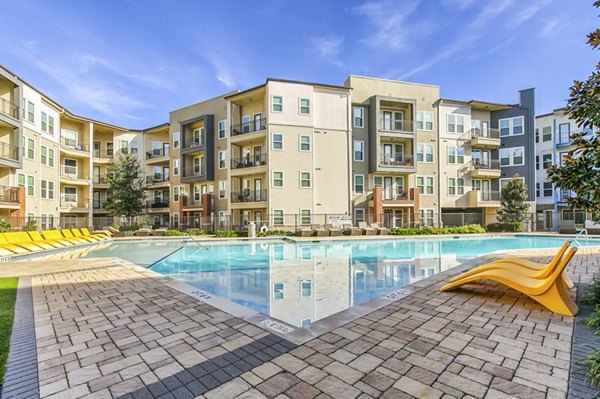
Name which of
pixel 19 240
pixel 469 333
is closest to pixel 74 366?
pixel 469 333

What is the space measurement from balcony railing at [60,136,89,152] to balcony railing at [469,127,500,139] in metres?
37.6

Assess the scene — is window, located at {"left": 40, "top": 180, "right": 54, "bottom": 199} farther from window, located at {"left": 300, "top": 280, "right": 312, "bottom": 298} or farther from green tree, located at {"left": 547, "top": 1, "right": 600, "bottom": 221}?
green tree, located at {"left": 547, "top": 1, "right": 600, "bottom": 221}

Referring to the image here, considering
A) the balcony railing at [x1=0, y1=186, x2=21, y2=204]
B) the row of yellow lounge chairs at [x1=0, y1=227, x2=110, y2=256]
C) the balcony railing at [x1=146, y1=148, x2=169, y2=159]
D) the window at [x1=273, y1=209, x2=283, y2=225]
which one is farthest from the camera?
the balcony railing at [x1=146, y1=148, x2=169, y2=159]

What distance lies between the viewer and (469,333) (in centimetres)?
373

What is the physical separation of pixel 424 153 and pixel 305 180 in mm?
11896

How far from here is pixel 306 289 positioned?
24.1 ft

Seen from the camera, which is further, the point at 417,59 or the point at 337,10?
the point at 417,59

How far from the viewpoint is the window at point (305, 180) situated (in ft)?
76.0

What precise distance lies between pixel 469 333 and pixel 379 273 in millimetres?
5362

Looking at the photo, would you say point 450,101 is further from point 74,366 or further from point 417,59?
point 74,366

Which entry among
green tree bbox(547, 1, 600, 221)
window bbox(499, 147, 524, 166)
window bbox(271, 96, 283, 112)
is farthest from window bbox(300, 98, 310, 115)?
green tree bbox(547, 1, 600, 221)

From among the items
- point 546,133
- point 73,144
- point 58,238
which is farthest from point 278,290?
point 546,133

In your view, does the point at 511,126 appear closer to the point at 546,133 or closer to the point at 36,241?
the point at 546,133

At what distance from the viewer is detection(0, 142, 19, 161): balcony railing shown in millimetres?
18691
